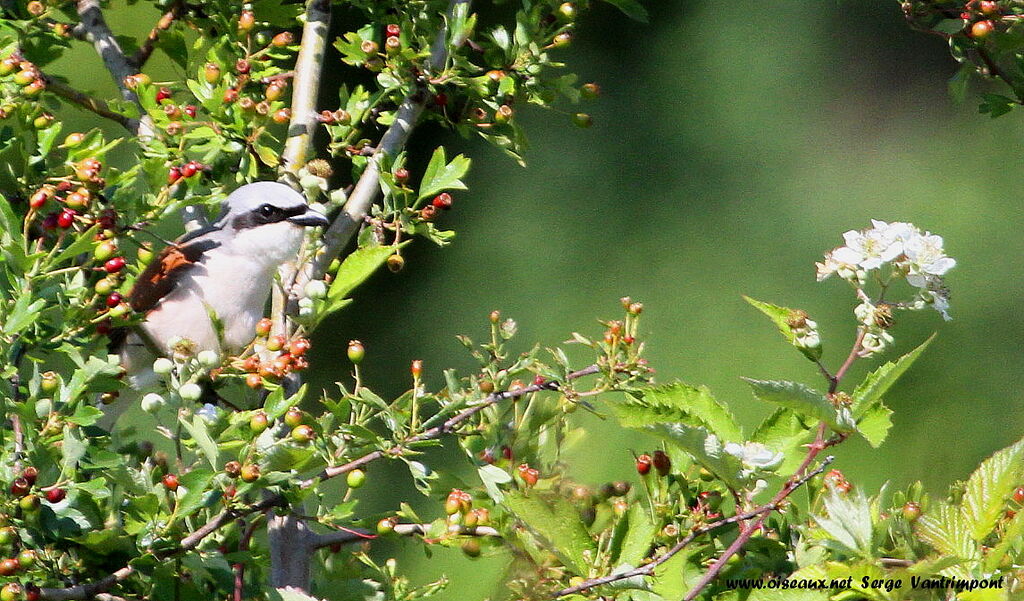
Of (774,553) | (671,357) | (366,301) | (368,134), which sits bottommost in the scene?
(366,301)

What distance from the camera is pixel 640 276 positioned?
3.79 meters

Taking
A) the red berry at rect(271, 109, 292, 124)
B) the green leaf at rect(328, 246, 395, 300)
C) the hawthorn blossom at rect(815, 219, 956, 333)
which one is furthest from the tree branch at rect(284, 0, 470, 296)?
the hawthorn blossom at rect(815, 219, 956, 333)

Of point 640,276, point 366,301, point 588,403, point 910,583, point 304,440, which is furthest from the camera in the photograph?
point 366,301

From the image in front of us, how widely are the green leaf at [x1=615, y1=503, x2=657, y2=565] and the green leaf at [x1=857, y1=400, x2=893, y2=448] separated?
297 mm

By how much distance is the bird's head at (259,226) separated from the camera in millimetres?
2420

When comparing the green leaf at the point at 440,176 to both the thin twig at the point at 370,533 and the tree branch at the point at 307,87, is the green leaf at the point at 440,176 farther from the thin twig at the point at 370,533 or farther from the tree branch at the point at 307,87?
the thin twig at the point at 370,533

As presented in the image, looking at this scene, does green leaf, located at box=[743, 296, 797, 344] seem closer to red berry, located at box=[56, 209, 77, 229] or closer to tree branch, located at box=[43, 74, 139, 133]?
red berry, located at box=[56, 209, 77, 229]

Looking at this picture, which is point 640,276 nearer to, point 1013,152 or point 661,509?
point 1013,152

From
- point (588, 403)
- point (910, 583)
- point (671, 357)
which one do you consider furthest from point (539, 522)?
point (671, 357)

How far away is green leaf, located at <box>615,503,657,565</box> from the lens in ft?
5.04

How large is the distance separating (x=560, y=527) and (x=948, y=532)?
0.48 metres

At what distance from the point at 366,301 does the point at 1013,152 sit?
7.15 ft

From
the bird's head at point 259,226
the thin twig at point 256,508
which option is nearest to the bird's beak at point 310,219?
the bird's head at point 259,226

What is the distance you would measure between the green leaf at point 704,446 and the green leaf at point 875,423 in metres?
0.16
